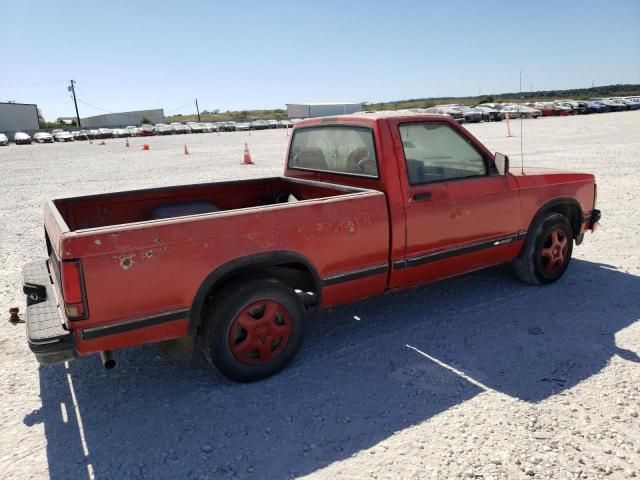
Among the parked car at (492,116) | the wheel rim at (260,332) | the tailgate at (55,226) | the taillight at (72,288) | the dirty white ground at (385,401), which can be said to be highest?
the parked car at (492,116)

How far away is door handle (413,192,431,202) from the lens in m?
3.97

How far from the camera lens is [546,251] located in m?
5.01

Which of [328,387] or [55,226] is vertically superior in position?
[55,226]

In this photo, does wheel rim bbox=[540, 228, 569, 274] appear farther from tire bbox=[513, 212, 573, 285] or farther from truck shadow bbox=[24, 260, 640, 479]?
truck shadow bbox=[24, 260, 640, 479]

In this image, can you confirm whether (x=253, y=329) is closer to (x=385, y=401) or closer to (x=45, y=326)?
(x=385, y=401)

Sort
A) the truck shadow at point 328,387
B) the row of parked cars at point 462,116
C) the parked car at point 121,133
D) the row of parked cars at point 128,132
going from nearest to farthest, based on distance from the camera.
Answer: the truck shadow at point 328,387 → the row of parked cars at point 462,116 → the row of parked cars at point 128,132 → the parked car at point 121,133

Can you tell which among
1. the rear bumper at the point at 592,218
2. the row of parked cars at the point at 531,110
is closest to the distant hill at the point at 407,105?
the row of parked cars at the point at 531,110

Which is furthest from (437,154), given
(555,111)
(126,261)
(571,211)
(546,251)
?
(555,111)

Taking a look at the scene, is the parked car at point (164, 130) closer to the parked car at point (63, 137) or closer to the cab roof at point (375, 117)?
the parked car at point (63, 137)

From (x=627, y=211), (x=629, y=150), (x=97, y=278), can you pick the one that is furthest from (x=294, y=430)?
(x=629, y=150)

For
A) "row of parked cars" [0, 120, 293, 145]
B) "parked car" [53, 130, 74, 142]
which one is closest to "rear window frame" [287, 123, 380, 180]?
"row of parked cars" [0, 120, 293, 145]

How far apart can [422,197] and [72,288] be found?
8.54 feet

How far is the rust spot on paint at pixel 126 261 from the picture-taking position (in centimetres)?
285

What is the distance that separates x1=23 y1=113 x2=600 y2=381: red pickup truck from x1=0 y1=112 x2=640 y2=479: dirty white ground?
40 cm
